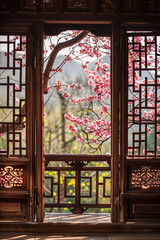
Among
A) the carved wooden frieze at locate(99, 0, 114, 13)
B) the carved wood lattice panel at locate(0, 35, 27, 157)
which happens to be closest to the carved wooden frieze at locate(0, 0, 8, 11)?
the carved wood lattice panel at locate(0, 35, 27, 157)

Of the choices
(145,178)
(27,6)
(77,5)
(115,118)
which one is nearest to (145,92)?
(115,118)

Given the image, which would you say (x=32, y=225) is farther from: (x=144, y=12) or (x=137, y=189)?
(x=144, y=12)

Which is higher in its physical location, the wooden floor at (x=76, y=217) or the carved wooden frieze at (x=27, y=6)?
the carved wooden frieze at (x=27, y=6)

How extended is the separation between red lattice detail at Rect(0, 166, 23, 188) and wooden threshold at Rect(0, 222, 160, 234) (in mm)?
379

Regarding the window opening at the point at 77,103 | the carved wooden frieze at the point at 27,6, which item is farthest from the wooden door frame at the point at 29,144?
the window opening at the point at 77,103

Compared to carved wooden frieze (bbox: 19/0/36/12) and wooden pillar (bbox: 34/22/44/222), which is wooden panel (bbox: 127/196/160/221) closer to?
wooden pillar (bbox: 34/22/44/222)

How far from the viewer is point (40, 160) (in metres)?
3.08

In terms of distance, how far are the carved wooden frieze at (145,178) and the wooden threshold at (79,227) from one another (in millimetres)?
381

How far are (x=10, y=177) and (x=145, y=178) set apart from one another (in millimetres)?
1361

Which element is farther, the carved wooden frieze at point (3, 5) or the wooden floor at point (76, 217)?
the wooden floor at point (76, 217)

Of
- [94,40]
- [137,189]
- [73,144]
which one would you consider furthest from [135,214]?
[73,144]

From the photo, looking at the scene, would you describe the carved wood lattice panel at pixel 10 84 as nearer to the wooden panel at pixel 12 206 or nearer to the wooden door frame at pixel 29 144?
the wooden door frame at pixel 29 144

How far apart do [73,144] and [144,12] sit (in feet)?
11.9

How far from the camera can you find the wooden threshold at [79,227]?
305cm
